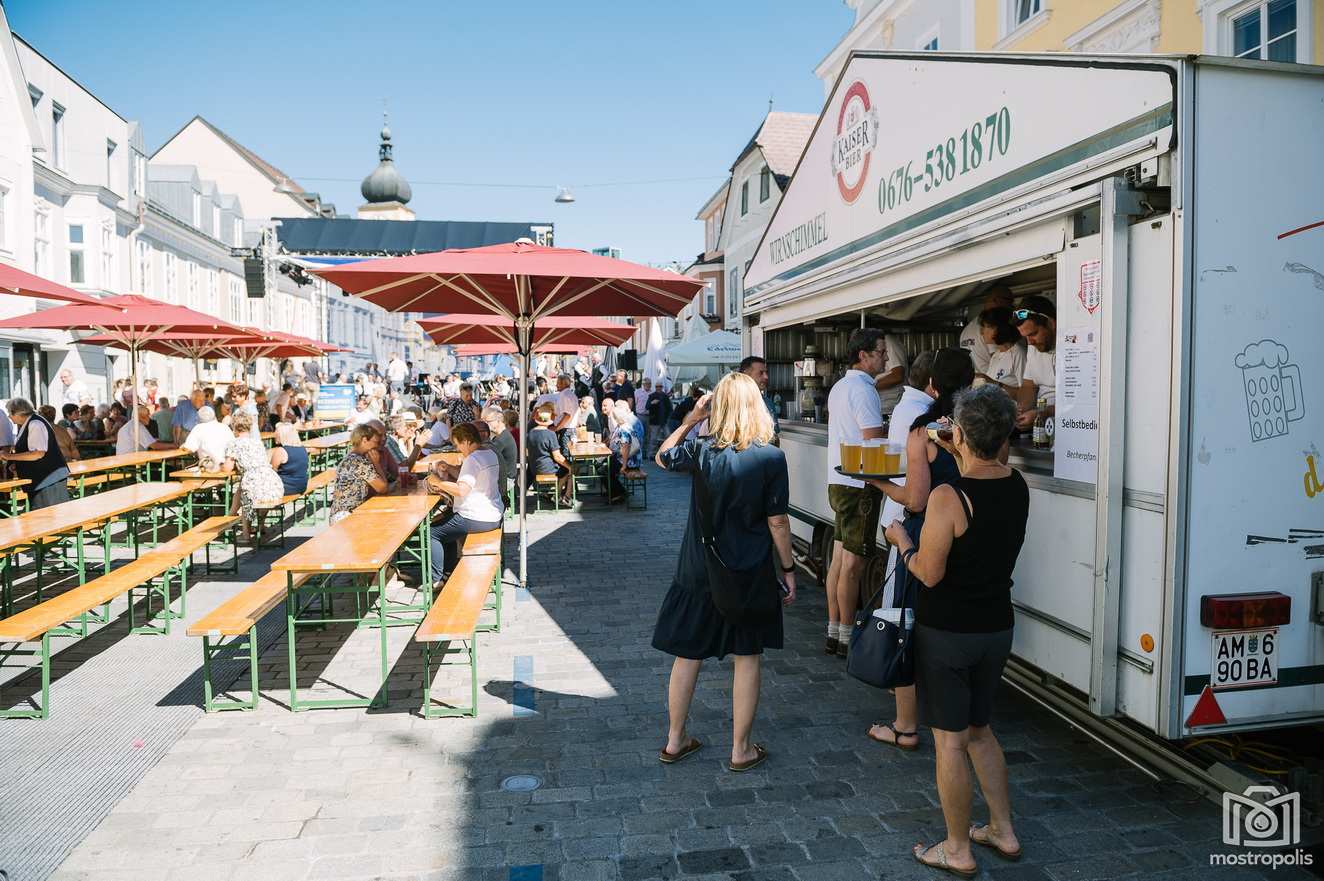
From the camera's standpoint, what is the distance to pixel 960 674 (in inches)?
122

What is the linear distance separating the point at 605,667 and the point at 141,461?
7427 millimetres

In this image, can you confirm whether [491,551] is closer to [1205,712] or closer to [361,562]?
[361,562]

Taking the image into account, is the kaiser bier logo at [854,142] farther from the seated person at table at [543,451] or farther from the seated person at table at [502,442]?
the seated person at table at [543,451]

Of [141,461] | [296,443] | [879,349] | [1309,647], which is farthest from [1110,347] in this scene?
[141,461]

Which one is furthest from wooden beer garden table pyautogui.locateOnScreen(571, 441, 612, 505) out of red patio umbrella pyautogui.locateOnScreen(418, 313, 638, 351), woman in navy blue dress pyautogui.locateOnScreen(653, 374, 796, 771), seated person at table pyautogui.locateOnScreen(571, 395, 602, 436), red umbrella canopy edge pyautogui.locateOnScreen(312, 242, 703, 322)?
woman in navy blue dress pyautogui.locateOnScreen(653, 374, 796, 771)

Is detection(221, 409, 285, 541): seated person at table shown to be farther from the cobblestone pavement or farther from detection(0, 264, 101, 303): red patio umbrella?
the cobblestone pavement

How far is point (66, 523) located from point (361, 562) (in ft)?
9.21

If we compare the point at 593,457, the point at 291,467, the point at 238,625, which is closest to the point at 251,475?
the point at 291,467

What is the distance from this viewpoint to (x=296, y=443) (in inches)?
419

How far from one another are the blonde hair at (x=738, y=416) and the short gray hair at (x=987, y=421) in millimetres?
994

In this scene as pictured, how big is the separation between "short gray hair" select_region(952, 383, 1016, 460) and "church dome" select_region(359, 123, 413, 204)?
90467mm

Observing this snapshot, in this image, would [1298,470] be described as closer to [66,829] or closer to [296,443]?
[66,829]

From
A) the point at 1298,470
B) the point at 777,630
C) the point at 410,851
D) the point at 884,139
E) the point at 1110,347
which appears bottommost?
the point at 410,851

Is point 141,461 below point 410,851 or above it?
above
